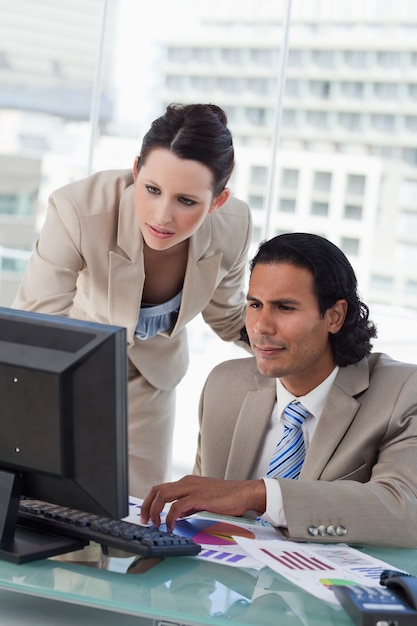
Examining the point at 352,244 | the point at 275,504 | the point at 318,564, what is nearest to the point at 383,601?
the point at 318,564

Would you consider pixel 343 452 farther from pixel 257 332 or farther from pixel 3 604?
pixel 3 604

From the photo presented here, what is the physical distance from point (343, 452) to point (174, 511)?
0.54m

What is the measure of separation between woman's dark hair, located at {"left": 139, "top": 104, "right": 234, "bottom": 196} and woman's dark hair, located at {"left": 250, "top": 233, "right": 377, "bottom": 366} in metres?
0.24

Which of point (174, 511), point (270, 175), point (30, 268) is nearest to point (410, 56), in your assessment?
point (270, 175)

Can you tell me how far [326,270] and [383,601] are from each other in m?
1.03

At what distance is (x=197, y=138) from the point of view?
237 cm

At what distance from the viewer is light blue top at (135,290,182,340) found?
8.89ft

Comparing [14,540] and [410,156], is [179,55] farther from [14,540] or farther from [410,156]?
[14,540]

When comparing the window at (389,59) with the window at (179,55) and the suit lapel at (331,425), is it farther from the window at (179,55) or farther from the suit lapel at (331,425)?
the suit lapel at (331,425)

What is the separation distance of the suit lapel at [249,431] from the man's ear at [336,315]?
204 millimetres

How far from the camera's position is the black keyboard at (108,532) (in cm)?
162

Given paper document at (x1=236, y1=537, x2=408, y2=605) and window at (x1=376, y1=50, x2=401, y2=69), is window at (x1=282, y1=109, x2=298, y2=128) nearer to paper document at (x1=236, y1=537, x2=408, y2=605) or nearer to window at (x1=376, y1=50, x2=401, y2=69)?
window at (x1=376, y1=50, x2=401, y2=69)

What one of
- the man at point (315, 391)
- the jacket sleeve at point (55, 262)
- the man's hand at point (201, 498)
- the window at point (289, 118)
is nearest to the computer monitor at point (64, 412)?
the man's hand at point (201, 498)

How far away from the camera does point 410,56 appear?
803 cm
